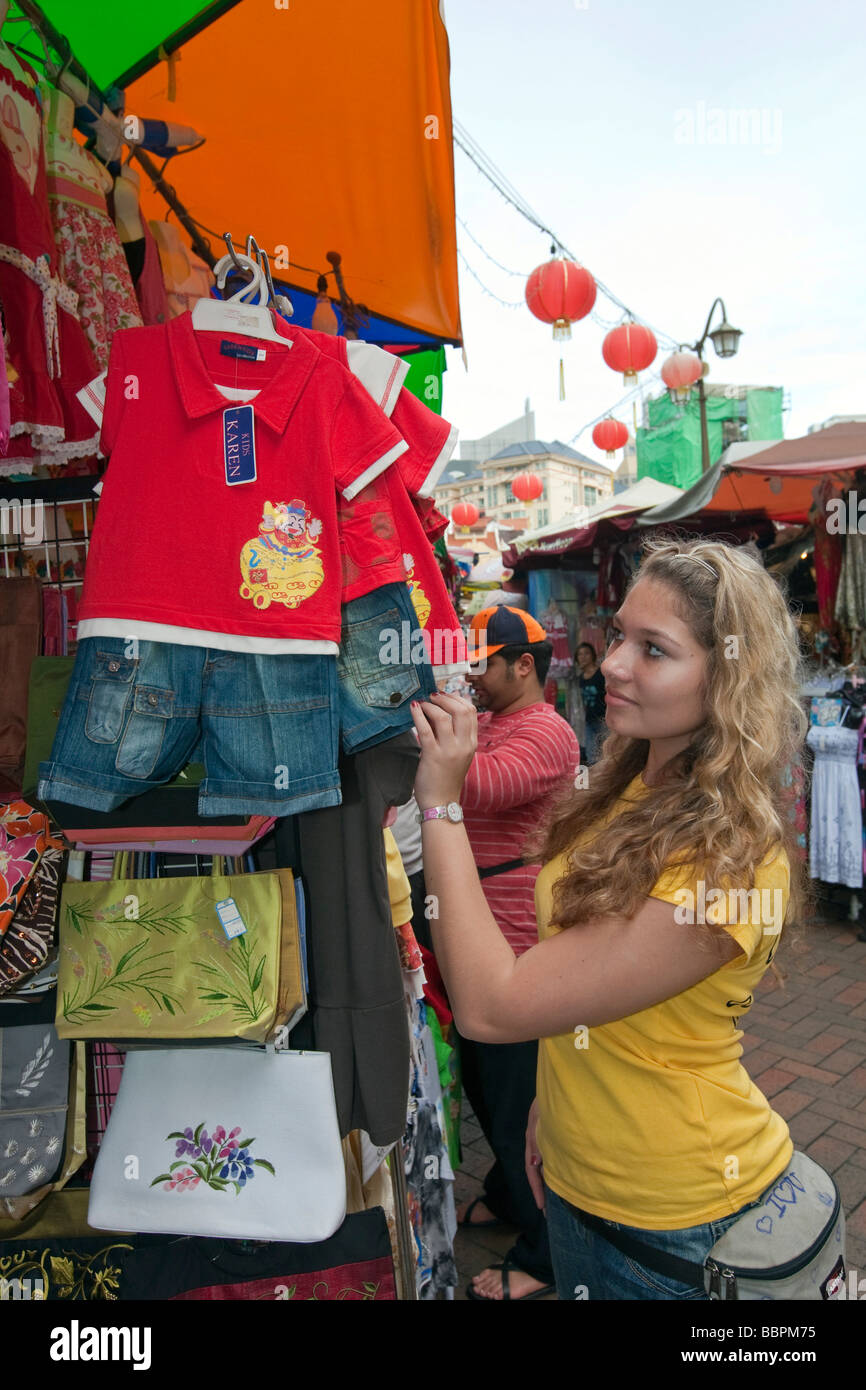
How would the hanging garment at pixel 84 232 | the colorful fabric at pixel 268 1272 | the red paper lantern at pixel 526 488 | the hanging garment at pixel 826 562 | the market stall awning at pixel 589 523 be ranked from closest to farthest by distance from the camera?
the colorful fabric at pixel 268 1272, the hanging garment at pixel 84 232, the hanging garment at pixel 826 562, the market stall awning at pixel 589 523, the red paper lantern at pixel 526 488

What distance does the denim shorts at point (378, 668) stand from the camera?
1.43 m

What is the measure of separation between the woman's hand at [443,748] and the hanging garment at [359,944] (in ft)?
0.31

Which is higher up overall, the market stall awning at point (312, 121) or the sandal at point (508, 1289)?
the market stall awning at point (312, 121)

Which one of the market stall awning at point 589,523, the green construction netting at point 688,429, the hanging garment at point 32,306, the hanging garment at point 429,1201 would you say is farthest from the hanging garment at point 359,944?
the green construction netting at point 688,429

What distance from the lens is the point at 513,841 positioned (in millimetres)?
2664

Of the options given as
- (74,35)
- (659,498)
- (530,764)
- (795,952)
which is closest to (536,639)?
(530,764)

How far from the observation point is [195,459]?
140 cm

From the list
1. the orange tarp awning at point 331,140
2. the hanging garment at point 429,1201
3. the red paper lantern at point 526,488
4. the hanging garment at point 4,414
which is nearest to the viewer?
the hanging garment at point 4,414

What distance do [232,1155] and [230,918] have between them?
420 mm

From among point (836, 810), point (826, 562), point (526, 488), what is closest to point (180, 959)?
point (836, 810)

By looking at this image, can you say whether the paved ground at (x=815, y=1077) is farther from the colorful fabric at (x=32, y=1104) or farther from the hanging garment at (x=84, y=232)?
the hanging garment at (x=84, y=232)

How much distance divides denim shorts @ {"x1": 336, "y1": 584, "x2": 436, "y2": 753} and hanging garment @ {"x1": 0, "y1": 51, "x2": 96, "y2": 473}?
2.37 feet
